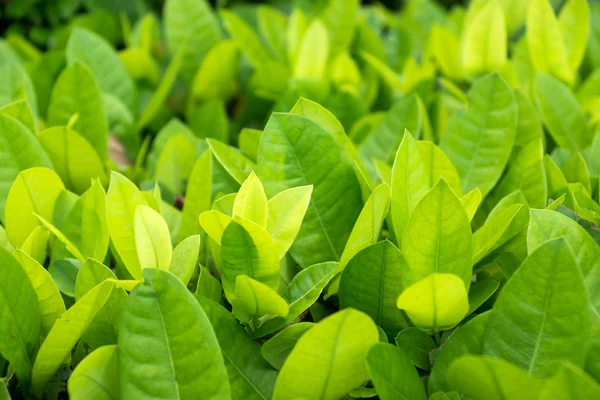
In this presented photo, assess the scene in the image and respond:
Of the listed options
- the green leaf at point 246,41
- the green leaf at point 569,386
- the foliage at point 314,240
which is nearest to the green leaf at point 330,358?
the foliage at point 314,240

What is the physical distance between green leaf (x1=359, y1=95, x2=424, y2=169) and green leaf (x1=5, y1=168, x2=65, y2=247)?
665mm

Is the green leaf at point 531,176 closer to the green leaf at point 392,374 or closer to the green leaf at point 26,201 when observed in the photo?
the green leaf at point 392,374

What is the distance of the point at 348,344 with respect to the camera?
915mm

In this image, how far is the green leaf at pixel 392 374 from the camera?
2.97 feet

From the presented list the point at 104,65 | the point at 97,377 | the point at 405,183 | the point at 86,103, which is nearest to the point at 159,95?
the point at 104,65

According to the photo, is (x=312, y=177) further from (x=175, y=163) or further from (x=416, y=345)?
(x=175, y=163)

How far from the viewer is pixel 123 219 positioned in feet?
3.77

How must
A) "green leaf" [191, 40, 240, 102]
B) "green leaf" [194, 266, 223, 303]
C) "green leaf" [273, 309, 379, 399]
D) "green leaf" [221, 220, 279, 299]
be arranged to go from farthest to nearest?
"green leaf" [191, 40, 240, 102]
"green leaf" [194, 266, 223, 303]
"green leaf" [221, 220, 279, 299]
"green leaf" [273, 309, 379, 399]

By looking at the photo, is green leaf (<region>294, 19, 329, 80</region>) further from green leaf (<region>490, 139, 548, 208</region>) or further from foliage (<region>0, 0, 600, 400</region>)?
green leaf (<region>490, 139, 548, 208</region>)

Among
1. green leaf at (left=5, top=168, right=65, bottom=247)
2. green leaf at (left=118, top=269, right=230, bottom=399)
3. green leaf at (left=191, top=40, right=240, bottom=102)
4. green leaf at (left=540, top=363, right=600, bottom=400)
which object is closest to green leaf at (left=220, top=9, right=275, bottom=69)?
green leaf at (left=191, top=40, right=240, bottom=102)

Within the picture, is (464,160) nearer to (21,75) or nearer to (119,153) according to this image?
(119,153)

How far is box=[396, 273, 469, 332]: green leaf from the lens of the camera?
936mm

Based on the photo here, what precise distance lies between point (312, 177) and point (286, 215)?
15 cm

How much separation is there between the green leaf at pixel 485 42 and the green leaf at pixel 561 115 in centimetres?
25
